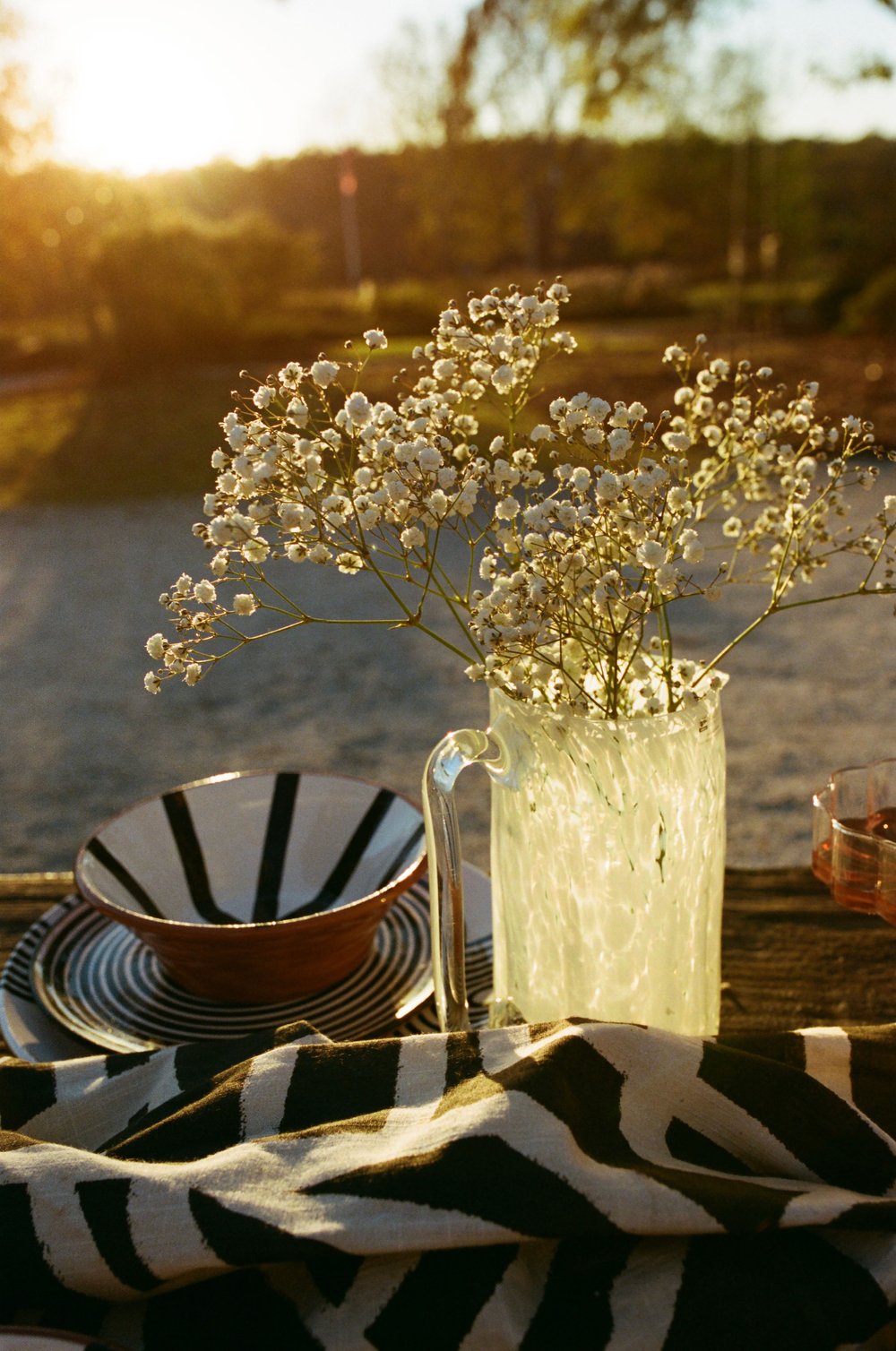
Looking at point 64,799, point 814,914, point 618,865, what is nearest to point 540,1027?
point 618,865

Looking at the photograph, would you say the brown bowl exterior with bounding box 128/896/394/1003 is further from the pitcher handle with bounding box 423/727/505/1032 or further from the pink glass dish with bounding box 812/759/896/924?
the pink glass dish with bounding box 812/759/896/924

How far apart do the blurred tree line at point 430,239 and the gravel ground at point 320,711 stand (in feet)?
29.0

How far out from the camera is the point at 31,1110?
95cm

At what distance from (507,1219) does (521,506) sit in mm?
520

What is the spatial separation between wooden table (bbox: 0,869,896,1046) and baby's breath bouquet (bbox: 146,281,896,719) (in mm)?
408

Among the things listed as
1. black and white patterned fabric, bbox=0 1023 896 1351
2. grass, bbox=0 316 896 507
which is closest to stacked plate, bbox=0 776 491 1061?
black and white patterned fabric, bbox=0 1023 896 1351

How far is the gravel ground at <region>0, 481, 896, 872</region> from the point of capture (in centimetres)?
392

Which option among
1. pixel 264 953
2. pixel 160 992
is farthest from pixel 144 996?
pixel 264 953


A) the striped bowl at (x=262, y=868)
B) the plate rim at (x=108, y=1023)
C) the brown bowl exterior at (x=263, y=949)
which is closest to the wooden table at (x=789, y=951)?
the plate rim at (x=108, y=1023)

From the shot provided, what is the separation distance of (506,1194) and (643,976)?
1.05 ft

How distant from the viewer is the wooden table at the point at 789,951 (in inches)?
46.7

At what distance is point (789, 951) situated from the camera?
1.29 metres

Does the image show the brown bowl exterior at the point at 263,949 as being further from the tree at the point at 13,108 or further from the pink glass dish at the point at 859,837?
the tree at the point at 13,108

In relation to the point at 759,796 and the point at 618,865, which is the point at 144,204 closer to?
the point at 759,796
